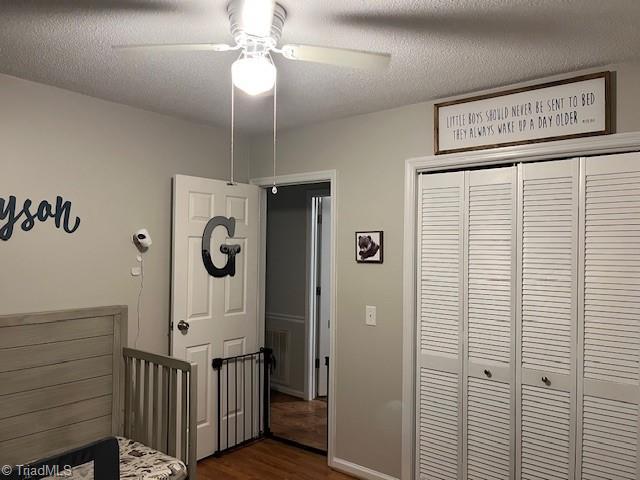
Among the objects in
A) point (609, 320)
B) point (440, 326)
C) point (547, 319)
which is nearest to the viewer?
point (609, 320)

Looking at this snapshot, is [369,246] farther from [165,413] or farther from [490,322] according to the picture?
[165,413]

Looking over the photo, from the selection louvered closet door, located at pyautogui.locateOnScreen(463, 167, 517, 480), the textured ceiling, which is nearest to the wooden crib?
the textured ceiling

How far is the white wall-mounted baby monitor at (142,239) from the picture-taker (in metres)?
3.15

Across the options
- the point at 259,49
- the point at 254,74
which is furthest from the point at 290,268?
the point at 254,74

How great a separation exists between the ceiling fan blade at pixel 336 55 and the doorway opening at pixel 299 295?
2.74m

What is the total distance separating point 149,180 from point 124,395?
140 centimetres

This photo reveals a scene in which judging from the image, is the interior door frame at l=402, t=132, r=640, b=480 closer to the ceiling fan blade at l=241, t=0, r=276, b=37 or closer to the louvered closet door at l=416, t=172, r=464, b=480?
the louvered closet door at l=416, t=172, r=464, b=480

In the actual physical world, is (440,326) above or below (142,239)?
below

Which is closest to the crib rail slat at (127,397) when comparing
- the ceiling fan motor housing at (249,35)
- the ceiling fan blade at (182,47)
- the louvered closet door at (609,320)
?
the ceiling fan blade at (182,47)

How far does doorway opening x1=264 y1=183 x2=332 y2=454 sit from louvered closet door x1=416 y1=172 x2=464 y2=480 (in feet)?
5.69

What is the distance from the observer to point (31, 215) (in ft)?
8.80

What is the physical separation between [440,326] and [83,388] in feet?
6.95

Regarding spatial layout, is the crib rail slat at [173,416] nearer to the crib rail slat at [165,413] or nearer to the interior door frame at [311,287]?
the crib rail slat at [165,413]

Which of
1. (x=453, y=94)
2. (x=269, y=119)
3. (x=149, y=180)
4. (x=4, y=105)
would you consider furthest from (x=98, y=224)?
(x=453, y=94)
